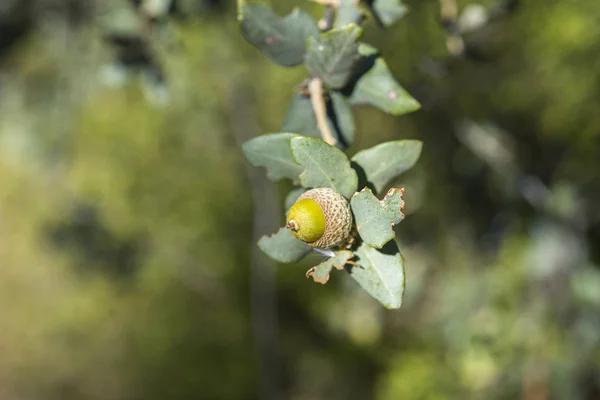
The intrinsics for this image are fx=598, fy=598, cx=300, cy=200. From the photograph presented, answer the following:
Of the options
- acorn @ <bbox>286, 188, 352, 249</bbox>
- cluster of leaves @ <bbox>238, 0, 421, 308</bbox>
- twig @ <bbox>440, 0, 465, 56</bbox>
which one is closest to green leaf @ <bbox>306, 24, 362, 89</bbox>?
cluster of leaves @ <bbox>238, 0, 421, 308</bbox>

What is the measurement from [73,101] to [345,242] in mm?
1314

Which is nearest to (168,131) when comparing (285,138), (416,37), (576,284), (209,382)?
(209,382)

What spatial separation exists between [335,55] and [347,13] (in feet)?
0.14

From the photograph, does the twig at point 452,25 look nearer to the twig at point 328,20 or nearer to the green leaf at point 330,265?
the twig at point 328,20

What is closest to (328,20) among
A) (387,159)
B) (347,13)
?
(347,13)

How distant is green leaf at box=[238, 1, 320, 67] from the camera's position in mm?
494

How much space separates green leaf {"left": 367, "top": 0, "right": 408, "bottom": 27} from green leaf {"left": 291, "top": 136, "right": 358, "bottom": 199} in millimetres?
185

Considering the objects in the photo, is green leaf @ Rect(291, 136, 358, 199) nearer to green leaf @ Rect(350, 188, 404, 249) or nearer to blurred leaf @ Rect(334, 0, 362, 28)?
green leaf @ Rect(350, 188, 404, 249)

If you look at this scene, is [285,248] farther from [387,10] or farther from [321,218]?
[387,10]

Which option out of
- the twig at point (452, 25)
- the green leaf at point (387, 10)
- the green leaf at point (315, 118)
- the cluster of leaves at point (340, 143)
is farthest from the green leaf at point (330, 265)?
the twig at point (452, 25)

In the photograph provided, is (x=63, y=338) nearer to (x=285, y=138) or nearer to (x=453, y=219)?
(x=453, y=219)

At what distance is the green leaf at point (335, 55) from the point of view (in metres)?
0.44

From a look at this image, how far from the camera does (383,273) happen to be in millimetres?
409

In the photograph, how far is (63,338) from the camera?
2.87 meters
